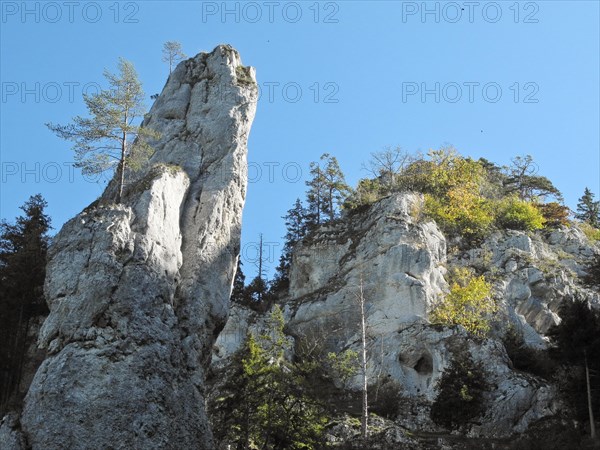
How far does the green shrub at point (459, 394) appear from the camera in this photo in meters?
34.7

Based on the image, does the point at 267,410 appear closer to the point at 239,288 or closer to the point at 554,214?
the point at 239,288

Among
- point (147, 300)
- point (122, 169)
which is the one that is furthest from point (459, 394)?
point (122, 169)

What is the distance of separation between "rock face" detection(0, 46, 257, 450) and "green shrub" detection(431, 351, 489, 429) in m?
12.4

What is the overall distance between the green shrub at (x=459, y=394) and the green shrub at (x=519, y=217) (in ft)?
78.0

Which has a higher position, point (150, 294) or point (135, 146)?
point (135, 146)

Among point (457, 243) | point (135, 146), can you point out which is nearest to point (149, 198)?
point (135, 146)

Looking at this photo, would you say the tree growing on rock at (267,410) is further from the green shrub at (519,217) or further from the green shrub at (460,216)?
the green shrub at (519,217)

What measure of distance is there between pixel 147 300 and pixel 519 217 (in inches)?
1538

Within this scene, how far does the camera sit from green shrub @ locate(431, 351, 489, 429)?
3469cm

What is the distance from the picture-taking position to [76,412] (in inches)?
943

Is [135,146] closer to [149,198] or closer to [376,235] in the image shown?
[149,198]

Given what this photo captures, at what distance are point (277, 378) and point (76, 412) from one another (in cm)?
830

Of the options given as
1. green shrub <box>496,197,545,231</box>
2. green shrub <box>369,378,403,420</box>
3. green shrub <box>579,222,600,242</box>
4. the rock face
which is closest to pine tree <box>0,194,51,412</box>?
the rock face

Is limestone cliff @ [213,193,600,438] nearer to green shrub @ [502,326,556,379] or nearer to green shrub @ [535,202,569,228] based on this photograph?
green shrub @ [502,326,556,379]
